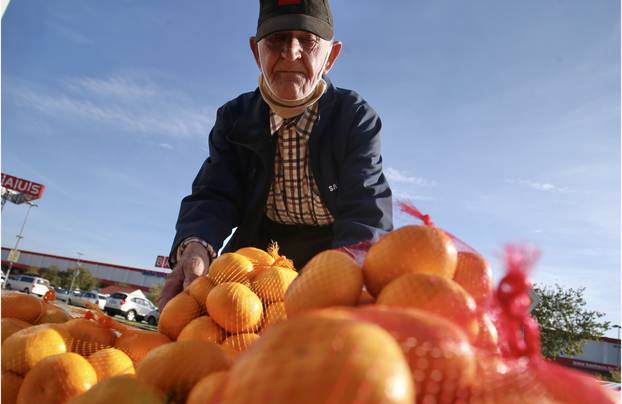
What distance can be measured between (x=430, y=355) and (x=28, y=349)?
4.20 feet

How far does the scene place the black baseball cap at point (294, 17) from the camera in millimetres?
2418

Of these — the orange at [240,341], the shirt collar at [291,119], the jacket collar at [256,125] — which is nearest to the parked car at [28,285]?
the jacket collar at [256,125]

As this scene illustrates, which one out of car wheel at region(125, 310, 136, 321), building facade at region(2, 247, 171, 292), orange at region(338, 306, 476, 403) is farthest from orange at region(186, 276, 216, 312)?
building facade at region(2, 247, 171, 292)

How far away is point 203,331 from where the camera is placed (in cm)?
Result: 161

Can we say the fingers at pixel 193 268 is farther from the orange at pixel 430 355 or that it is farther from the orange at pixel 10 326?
the orange at pixel 430 355

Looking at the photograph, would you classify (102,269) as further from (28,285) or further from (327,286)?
(327,286)

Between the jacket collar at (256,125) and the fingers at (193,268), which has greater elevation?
the jacket collar at (256,125)

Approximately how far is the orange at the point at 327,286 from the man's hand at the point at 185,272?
1322mm

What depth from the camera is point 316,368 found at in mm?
539

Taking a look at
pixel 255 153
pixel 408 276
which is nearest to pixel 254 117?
pixel 255 153

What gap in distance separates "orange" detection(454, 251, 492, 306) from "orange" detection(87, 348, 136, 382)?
3.18ft

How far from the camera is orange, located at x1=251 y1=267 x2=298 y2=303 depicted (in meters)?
1.79

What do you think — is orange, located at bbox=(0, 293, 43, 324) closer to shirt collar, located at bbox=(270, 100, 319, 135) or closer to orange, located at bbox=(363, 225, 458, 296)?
orange, located at bbox=(363, 225, 458, 296)

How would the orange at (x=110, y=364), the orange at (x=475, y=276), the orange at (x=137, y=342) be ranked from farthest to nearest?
the orange at (x=137, y=342)
the orange at (x=110, y=364)
the orange at (x=475, y=276)
